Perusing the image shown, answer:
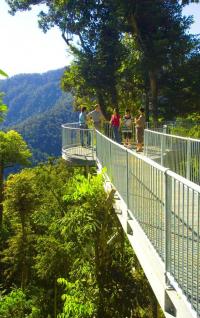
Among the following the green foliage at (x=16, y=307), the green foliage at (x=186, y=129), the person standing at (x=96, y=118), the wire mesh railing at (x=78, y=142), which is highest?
the person standing at (x=96, y=118)

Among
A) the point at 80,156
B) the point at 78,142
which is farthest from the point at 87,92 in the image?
the point at 80,156

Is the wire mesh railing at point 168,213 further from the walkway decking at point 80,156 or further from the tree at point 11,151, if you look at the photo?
the tree at point 11,151

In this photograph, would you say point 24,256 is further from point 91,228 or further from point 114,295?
point 91,228

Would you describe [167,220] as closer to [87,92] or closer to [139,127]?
[139,127]

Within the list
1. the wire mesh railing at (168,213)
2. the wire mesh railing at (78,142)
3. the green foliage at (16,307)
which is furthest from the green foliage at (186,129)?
the green foliage at (16,307)

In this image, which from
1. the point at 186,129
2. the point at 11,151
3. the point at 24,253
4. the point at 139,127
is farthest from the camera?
the point at 11,151

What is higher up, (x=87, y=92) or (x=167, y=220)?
(x=87, y=92)

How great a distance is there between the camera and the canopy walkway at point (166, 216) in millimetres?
4791

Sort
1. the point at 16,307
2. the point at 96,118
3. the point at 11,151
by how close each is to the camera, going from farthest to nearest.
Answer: the point at 11,151, the point at 16,307, the point at 96,118

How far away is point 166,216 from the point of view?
538 cm

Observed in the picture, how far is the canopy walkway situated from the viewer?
479 centimetres

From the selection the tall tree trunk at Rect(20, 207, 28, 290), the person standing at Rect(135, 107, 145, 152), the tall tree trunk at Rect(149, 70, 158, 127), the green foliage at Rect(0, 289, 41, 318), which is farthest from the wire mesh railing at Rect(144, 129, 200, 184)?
the tall tree trunk at Rect(149, 70, 158, 127)

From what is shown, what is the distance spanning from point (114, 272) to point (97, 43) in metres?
23.0

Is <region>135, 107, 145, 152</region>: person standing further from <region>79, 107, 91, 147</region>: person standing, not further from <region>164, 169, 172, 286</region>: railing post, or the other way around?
<region>164, 169, 172, 286</region>: railing post
